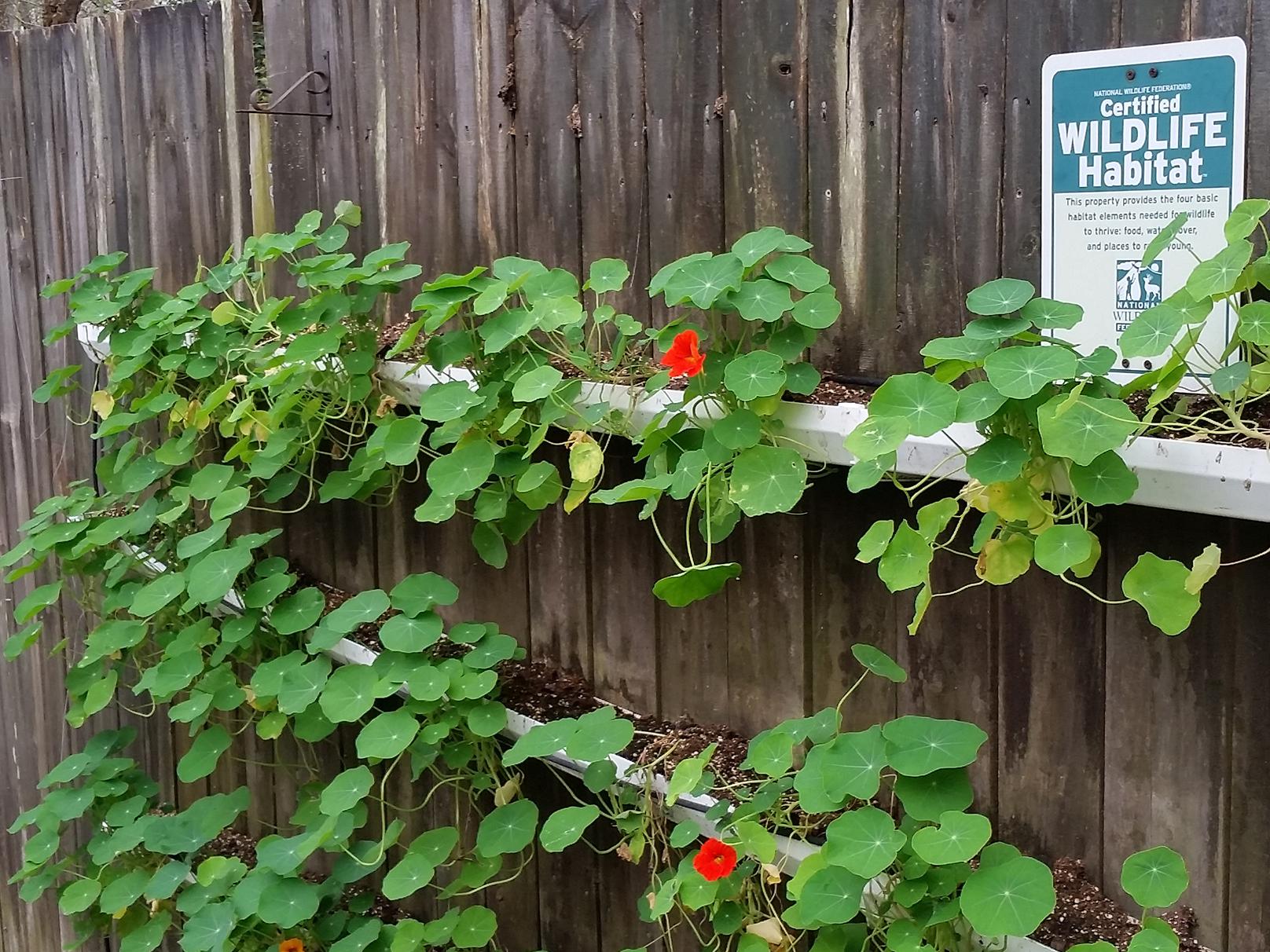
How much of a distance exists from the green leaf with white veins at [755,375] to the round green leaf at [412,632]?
774 mm

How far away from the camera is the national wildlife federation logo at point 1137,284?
1363mm

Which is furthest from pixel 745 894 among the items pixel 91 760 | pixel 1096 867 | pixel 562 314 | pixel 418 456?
pixel 91 760

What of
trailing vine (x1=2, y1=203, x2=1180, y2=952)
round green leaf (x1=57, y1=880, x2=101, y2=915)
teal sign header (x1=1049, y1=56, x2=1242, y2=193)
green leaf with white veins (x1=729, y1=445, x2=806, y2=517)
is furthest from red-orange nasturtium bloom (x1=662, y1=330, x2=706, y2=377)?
round green leaf (x1=57, y1=880, x2=101, y2=915)

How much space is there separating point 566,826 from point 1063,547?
0.90 metres

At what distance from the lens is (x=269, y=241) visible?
2.26m

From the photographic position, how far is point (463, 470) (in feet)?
6.26

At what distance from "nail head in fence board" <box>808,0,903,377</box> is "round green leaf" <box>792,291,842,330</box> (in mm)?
85

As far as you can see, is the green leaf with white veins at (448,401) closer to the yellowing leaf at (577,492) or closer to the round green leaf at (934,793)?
the yellowing leaf at (577,492)

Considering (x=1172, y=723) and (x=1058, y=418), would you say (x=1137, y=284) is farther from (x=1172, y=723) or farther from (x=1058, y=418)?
(x=1172, y=723)

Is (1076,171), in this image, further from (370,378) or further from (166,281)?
(166,281)

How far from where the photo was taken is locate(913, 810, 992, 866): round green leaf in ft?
4.61

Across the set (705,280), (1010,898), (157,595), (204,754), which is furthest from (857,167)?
(204,754)

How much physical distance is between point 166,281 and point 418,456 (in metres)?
1.00

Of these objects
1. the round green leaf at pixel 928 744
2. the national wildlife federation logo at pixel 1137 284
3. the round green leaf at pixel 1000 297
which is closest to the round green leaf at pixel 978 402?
the round green leaf at pixel 1000 297
